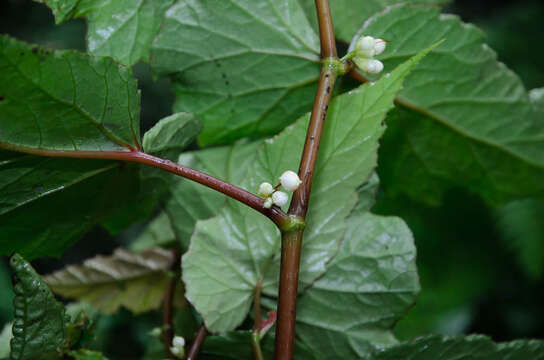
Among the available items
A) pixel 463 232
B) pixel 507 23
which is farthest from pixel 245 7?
pixel 507 23

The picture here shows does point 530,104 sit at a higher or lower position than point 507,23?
lower

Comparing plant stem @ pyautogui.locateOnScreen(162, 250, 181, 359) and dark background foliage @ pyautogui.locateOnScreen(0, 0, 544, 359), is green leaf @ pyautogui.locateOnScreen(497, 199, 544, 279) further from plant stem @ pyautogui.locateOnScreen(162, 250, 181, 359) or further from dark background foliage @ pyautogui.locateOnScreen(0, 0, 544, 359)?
plant stem @ pyautogui.locateOnScreen(162, 250, 181, 359)

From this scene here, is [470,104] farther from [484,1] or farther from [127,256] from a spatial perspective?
[484,1]

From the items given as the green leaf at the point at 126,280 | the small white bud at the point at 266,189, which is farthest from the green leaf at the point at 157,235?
the small white bud at the point at 266,189

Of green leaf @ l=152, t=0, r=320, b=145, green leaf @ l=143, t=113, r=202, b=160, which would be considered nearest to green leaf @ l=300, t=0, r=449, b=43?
green leaf @ l=152, t=0, r=320, b=145

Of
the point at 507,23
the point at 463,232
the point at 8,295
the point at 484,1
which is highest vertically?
the point at 484,1
